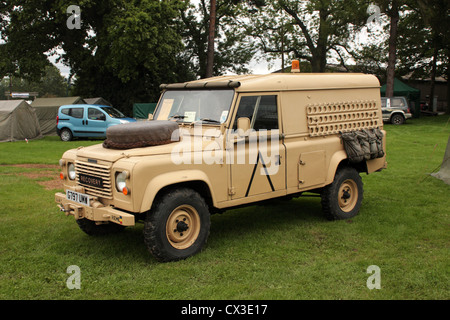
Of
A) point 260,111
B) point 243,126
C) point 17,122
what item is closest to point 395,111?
point 17,122

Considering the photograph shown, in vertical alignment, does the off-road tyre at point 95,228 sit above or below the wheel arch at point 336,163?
below

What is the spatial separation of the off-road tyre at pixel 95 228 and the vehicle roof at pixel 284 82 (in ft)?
7.58

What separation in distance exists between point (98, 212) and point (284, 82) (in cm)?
322

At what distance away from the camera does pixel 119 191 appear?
17.6 ft

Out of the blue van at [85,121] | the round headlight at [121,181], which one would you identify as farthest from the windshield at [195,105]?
the blue van at [85,121]

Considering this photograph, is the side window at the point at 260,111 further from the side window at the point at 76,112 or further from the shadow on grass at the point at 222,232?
the side window at the point at 76,112

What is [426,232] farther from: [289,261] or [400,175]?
[400,175]

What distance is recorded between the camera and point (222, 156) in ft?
19.4

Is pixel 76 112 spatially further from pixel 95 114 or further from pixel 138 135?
pixel 138 135

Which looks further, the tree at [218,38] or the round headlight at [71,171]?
the tree at [218,38]

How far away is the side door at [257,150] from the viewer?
6083mm

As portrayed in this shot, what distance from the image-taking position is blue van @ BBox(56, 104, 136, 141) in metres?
21.8

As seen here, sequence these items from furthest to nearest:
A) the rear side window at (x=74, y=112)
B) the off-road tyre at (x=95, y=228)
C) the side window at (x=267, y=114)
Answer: the rear side window at (x=74, y=112) < the off-road tyre at (x=95, y=228) < the side window at (x=267, y=114)

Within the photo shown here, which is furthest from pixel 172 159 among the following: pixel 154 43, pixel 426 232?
pixel 154 43
